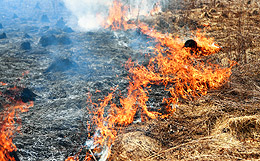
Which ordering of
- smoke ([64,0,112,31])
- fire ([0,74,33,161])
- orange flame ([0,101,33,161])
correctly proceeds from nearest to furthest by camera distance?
orange flame ([0,101,33,161]) → fire ([0,74,33,161]) → smoke ([64,0,112,31])

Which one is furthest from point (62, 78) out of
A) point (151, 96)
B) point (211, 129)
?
point (211, 129)

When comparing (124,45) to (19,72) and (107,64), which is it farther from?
(19,72)

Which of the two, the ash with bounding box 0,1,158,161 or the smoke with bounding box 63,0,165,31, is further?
the smoke with bounding box 63,0,165,31

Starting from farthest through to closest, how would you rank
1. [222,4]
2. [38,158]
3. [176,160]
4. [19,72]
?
1. [222,4]
2. [19,72]
3. [38,158]
4. [176,160]

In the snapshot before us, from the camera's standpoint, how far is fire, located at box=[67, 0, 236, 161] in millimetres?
5724

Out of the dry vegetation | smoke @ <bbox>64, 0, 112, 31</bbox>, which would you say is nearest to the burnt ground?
the dry vegetation

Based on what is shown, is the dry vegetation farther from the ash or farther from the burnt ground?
the ash

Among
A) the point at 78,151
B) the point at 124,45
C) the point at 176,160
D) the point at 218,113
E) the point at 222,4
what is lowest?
the point at 78,151

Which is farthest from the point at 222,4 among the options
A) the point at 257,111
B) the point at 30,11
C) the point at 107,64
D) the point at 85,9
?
the point at 30,11

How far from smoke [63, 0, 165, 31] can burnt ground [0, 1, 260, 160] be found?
47.2ft

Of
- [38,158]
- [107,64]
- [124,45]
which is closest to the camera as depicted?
[38,158]

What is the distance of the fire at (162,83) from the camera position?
5724 mm

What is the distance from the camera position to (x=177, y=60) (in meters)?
10.1

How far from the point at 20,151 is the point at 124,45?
11.9 metres
